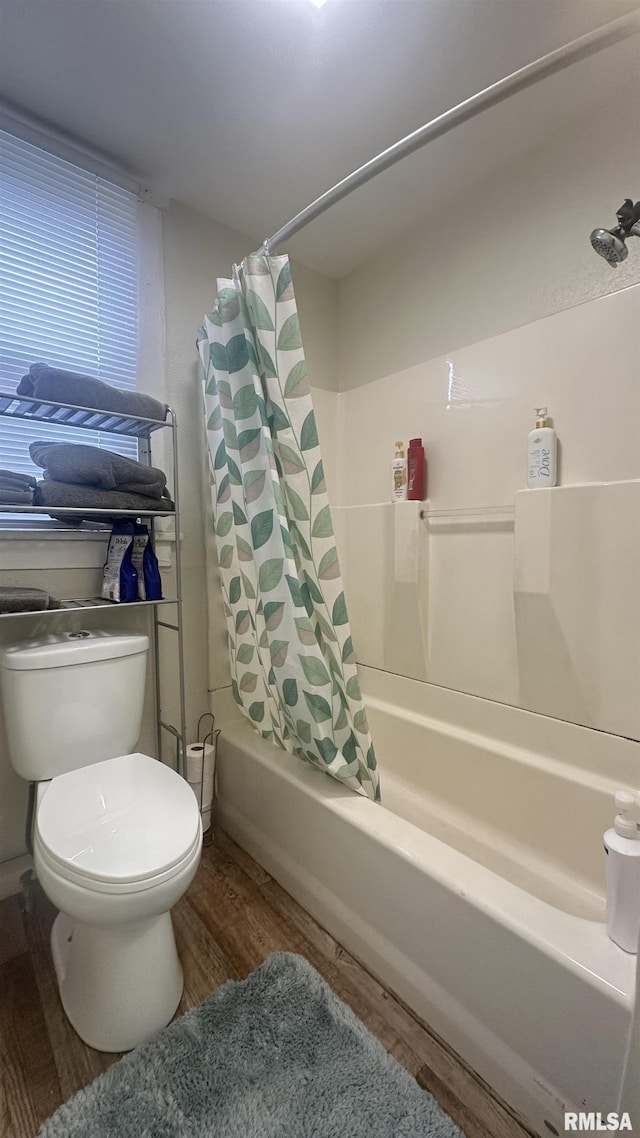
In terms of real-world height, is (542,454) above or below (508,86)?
below

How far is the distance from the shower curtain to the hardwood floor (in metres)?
0.43

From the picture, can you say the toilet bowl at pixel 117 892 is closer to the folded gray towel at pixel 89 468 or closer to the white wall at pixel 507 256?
the folded gray towel at pixel 89 468

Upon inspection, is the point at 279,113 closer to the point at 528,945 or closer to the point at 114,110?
the point at 114,110

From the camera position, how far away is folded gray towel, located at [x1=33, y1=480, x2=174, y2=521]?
48.4 inches

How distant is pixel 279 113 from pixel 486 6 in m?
0.57

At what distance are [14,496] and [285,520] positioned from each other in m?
0.71

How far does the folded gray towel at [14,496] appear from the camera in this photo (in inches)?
46.8

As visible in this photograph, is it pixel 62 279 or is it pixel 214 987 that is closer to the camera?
pixel 214 987

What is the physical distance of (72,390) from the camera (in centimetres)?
126

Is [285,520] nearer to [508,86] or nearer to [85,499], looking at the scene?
[85,499]

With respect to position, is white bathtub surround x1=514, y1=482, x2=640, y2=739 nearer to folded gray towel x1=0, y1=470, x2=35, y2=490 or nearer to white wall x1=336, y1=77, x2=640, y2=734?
white wall x1=336, y1=77, x2=640, y2=734

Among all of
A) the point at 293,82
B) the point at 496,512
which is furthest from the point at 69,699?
the point at 293,82

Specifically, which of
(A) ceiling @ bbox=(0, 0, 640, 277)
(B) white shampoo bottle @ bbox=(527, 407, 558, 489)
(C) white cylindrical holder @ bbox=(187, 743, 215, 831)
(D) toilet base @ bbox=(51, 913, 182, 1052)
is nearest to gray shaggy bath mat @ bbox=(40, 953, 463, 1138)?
(D) toilet base @ bbox=(51, 913, 182, 1052)
